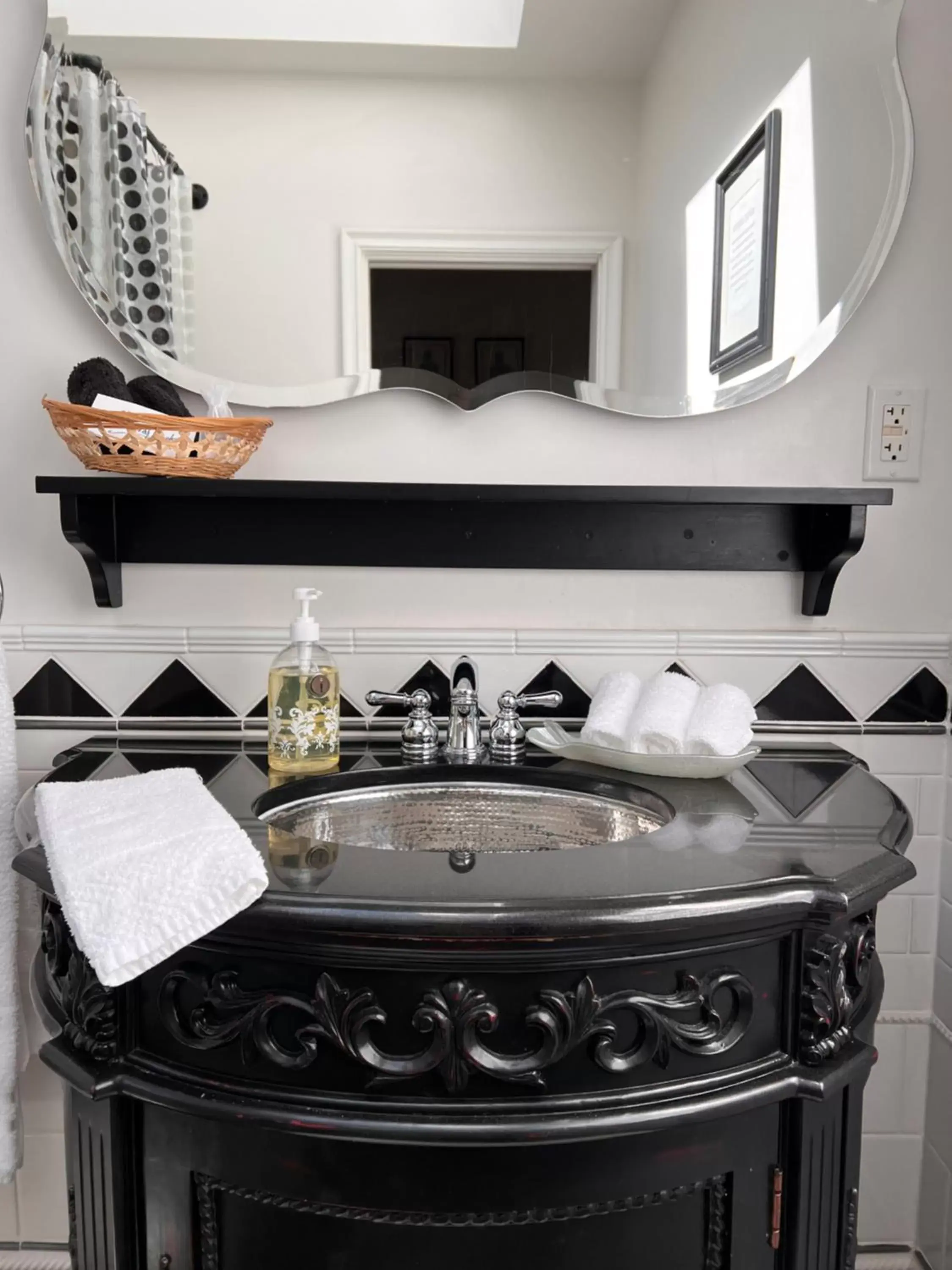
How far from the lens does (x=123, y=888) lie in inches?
28.5

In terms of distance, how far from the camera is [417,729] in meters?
1.16

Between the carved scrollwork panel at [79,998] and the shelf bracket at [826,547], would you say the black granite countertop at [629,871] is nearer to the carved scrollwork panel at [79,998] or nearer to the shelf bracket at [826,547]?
the carved scrollwork panel at [79,998]

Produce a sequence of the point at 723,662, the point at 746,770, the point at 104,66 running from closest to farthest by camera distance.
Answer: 1. the point at 746,770
2. the point at 104,66
3. the point at 723,662

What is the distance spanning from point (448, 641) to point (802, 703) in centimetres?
50

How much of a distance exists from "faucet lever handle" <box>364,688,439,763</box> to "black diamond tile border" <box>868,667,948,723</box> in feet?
2.06

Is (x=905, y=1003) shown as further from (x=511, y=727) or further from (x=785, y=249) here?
(x=785, y=249)

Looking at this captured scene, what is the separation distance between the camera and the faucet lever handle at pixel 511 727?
1146 millimetres

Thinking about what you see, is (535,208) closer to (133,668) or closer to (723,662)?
(723,662)

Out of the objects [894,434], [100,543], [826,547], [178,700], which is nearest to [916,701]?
[826,547]

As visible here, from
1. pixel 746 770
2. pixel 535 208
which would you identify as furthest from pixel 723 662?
pixel 535 208

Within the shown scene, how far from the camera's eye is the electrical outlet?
1.30m

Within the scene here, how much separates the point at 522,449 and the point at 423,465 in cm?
14

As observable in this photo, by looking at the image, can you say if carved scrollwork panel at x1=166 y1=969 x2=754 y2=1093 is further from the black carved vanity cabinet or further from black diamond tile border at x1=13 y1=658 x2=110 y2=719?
black diamond tile border at x1=13 y1=658 x2=110 y2=719

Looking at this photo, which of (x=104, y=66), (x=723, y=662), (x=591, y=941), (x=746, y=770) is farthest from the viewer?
(x=723, y=662)
